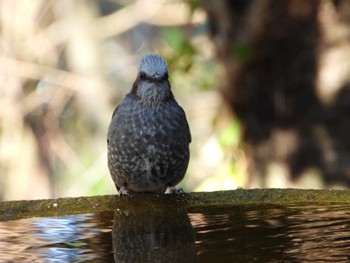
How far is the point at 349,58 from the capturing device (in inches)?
283

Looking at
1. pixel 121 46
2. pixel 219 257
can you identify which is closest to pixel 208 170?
pixel 219 257

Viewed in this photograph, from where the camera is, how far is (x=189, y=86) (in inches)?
484

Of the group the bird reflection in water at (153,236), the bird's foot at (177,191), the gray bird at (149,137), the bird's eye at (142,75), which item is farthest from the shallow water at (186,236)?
the bird's eye at (142,75)

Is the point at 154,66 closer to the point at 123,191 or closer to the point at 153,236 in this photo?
the point at 123,191

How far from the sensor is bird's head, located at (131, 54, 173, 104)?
15.9 ft

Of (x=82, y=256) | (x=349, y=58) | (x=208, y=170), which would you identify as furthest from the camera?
(x=208, y=170)

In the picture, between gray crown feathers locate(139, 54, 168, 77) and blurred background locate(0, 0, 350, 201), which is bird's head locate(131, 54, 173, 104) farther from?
blurred background locate(0, 0, 350, 201)

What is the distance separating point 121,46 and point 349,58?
421 inches

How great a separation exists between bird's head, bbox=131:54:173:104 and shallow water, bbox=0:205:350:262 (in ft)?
3.46

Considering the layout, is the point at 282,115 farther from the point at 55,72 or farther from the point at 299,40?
the point at 55,72

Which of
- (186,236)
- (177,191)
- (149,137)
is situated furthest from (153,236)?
(149,137)

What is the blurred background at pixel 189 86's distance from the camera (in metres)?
7.28

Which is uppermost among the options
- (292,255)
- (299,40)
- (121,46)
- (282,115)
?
(121,46)

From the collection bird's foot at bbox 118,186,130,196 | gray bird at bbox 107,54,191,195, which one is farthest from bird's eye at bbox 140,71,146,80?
bird's foot at bbox 118,186,130,196
